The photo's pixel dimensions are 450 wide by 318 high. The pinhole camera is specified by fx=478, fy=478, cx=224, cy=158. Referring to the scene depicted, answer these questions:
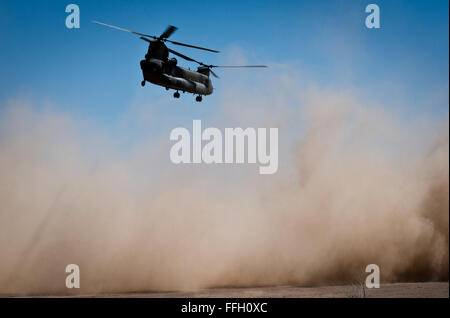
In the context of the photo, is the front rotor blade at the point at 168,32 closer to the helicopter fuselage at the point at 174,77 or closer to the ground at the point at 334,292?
the helicopter fuselage at the point at 174,77

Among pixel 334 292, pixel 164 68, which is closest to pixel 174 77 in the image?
pixel 164 68

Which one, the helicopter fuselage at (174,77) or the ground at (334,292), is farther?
the helicopter fuselage at (174,77)

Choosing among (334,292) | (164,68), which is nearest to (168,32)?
(164,68)

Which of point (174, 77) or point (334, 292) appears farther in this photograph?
point (174, 77)

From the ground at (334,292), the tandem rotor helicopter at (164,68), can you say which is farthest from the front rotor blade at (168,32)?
the ground at (334,292)

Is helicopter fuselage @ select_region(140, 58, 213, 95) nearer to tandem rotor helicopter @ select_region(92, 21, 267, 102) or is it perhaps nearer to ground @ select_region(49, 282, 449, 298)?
tandem rotor helicopter @ select_region(92, 21, 267, 102)

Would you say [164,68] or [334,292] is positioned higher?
[164,68]

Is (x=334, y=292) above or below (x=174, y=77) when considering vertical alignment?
below

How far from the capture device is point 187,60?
38.4 meters

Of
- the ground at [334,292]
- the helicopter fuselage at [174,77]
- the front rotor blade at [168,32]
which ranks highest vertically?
the front rotor blade at [168,32]

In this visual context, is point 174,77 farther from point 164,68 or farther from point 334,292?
point 334,292

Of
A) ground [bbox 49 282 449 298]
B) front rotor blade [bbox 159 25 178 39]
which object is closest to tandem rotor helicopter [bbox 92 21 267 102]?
front rotor blade [bbox 159 25 178 39]

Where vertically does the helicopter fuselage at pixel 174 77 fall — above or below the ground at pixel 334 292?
above

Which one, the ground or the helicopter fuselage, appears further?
the helicopter fuselage
